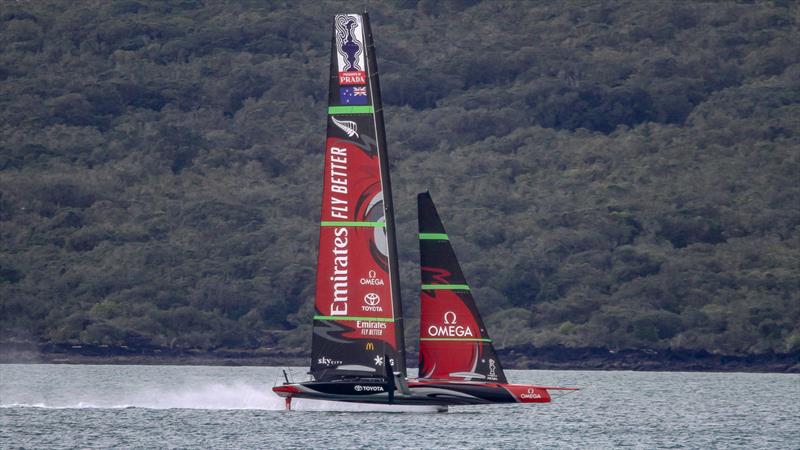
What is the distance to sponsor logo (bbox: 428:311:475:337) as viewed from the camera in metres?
54.0

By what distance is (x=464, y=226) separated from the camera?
654 ft

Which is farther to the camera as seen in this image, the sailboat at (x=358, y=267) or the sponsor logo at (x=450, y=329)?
the sponsor logo at (x=450, y=329)

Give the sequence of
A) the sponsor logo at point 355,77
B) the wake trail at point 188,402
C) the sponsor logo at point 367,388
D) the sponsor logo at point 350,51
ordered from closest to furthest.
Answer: the sponsor logo at point 367,388 → the sponsor logo at point 350,51 → the sponsor logo at point 355,77 → the wake trail at point 188,402

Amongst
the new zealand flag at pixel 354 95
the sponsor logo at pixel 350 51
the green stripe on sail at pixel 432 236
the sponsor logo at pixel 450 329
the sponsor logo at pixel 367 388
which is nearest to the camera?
the sponsor logo at pixel 367 388

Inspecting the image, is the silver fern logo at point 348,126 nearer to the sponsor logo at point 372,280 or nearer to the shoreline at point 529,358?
the sponsor logo at point 372,280

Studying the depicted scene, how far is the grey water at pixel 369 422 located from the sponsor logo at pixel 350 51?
1116cm

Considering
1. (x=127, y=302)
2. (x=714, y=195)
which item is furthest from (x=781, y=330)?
(x=127, y=302)

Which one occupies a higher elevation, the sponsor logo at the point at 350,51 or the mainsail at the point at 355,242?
the sponsor logo at the point at 350,51

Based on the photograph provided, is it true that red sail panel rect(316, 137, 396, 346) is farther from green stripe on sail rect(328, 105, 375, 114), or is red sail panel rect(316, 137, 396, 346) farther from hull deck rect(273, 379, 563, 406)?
hull deck rect(273, 379, 563, 406)

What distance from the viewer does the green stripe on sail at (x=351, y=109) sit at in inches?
2077

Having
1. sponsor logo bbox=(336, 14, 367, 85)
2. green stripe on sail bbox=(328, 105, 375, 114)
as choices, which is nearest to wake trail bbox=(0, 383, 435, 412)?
green stripe on sail bbox=(328, 105, 375, 114)

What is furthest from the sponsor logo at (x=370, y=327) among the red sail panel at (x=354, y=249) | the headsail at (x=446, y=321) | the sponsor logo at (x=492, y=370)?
the sponsor logo at (x=492, y=370)

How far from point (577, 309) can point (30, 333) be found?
58514 mm

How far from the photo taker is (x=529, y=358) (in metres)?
161
